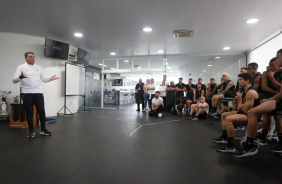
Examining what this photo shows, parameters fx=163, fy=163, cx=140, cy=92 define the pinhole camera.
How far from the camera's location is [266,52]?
18.4ft

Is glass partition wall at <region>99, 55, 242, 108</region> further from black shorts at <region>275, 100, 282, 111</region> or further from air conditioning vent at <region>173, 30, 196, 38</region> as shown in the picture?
black shorts at <region>275, 100, 282, 111</region>

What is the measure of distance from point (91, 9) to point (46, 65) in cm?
305

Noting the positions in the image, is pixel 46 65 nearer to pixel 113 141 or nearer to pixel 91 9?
pixel 91 9

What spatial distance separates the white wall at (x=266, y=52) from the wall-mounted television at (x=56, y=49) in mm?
6923

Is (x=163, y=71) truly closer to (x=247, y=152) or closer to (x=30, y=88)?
(x=30, y=88)

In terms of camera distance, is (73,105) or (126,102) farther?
(126,102)

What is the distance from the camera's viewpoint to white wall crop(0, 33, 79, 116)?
4934mm

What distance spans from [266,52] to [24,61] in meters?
8.04

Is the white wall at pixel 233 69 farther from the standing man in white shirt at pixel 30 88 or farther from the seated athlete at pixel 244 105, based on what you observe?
the standing man in white shirt at pixel 30 88

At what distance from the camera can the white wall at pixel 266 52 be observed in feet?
16.4

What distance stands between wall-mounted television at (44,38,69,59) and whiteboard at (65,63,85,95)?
1.28 feet

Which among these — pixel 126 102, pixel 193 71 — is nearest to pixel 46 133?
pixel 193 71

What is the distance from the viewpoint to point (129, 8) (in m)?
3.58

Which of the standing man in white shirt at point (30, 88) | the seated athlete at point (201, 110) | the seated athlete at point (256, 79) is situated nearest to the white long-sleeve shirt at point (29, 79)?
the standing man in white shirt at point (30, 88)
